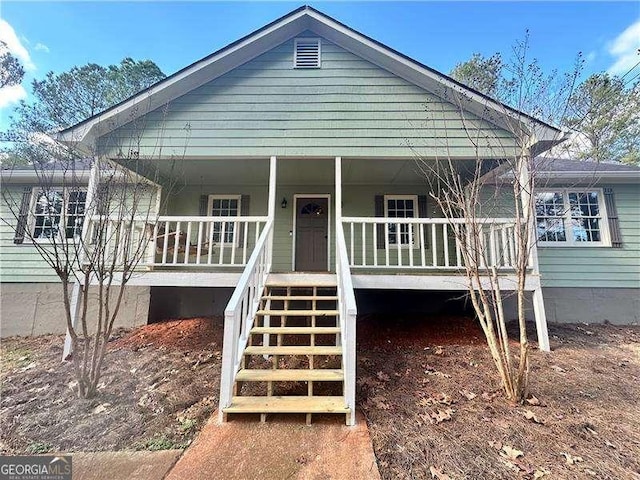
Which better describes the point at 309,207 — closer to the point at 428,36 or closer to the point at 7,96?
the point at 428,36

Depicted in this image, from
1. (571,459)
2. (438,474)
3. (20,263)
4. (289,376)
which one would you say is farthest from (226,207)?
(571,459)

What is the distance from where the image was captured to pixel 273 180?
5.51 meters

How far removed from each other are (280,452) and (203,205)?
6302 millimetres

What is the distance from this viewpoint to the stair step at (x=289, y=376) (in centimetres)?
322

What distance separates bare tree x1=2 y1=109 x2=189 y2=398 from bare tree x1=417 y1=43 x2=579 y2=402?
4240 millimetres

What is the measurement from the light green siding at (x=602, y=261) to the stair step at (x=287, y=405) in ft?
21.0

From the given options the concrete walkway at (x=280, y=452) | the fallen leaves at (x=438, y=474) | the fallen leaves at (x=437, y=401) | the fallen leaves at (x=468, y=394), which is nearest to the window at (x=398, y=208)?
the fallen leaves at (x=468, y=394)

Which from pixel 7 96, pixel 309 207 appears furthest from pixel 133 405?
pixel 7 96

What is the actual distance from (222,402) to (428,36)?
11737 millimetres

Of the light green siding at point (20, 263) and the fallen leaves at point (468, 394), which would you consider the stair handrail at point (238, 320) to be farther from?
the light green siding at point (20, 263)

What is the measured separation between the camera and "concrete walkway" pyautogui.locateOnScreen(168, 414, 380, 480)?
2.26 m

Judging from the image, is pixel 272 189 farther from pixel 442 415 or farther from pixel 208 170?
pixel 442 415

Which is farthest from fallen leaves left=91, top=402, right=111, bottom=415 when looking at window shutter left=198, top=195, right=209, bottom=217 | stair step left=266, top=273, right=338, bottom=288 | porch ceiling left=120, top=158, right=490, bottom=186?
window shutter left=198, top=195, right=209, bottom=217

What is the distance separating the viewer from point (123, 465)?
2494mm
